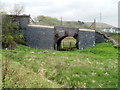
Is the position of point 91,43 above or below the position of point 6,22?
below

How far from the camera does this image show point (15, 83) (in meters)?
7.00

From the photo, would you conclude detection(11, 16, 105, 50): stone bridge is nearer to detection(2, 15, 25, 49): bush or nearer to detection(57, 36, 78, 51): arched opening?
detection(2, 15, 25, 49): bush

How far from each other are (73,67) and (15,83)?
17.2 feet

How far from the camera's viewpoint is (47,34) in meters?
24.0

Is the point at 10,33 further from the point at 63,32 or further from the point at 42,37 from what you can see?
the point at 63,32

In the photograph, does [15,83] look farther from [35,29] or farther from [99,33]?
[99,33]

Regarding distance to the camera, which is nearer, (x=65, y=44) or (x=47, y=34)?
(x=47, y=34)

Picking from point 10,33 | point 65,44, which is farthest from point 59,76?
point 65,44

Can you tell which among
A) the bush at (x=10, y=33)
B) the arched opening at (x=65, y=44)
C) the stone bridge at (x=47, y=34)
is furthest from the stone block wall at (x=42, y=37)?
the arched opening at (x=65, y=44)

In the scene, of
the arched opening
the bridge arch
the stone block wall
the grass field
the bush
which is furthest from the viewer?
the arched opening

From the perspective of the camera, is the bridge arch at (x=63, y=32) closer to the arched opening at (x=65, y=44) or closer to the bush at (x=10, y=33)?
the arched opening at (x=65, y=44)

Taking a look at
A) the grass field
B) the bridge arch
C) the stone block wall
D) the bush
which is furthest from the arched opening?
the grass field

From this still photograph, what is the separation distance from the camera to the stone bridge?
23938 millimetres

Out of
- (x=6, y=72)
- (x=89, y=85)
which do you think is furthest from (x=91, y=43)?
(x=6, y=72)
